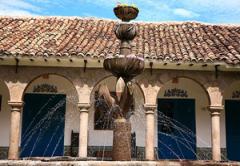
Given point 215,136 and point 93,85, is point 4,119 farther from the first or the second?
point 215,136

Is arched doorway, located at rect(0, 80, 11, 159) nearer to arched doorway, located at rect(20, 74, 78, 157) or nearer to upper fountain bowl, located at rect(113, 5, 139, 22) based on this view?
arched doorway, located at rect(20, 74, 78, 157)

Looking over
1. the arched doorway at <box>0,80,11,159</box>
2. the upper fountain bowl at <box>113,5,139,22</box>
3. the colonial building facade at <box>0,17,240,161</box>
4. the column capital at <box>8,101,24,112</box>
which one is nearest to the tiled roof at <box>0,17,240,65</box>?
the colonial building facade at <box>0,17,240,161</box>

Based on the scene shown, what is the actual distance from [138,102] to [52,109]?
2.83 m

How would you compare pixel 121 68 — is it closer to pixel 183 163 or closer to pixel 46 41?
pixel 183 163

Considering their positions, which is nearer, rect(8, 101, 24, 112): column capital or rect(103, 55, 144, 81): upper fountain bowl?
rect(103, 55, 144, 81): upper fountain bowl

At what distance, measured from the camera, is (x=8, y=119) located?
1334cm

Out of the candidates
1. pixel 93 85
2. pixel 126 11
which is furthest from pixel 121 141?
pixel 93 85

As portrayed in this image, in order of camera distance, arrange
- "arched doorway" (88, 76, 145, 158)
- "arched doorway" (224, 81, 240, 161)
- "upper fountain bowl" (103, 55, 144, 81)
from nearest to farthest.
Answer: "upper fountain bowl" (103, 55, 144, 81)
"arched doorway" (88, 76, 145, 158)
"arched doorway" (224, 81, 240, 161)

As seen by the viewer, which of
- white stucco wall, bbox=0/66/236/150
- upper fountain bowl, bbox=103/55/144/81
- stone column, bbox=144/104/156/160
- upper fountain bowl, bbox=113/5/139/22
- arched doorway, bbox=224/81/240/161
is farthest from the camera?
arched doorway, bbox=224/81/240/161

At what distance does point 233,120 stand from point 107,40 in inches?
196

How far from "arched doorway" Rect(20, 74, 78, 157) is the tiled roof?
5.10 ft

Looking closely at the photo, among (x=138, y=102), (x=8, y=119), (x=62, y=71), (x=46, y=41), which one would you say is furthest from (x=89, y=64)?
(x=8, y=119)

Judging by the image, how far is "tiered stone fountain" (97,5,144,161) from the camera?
6.52 metres

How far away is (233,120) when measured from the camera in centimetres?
1354
